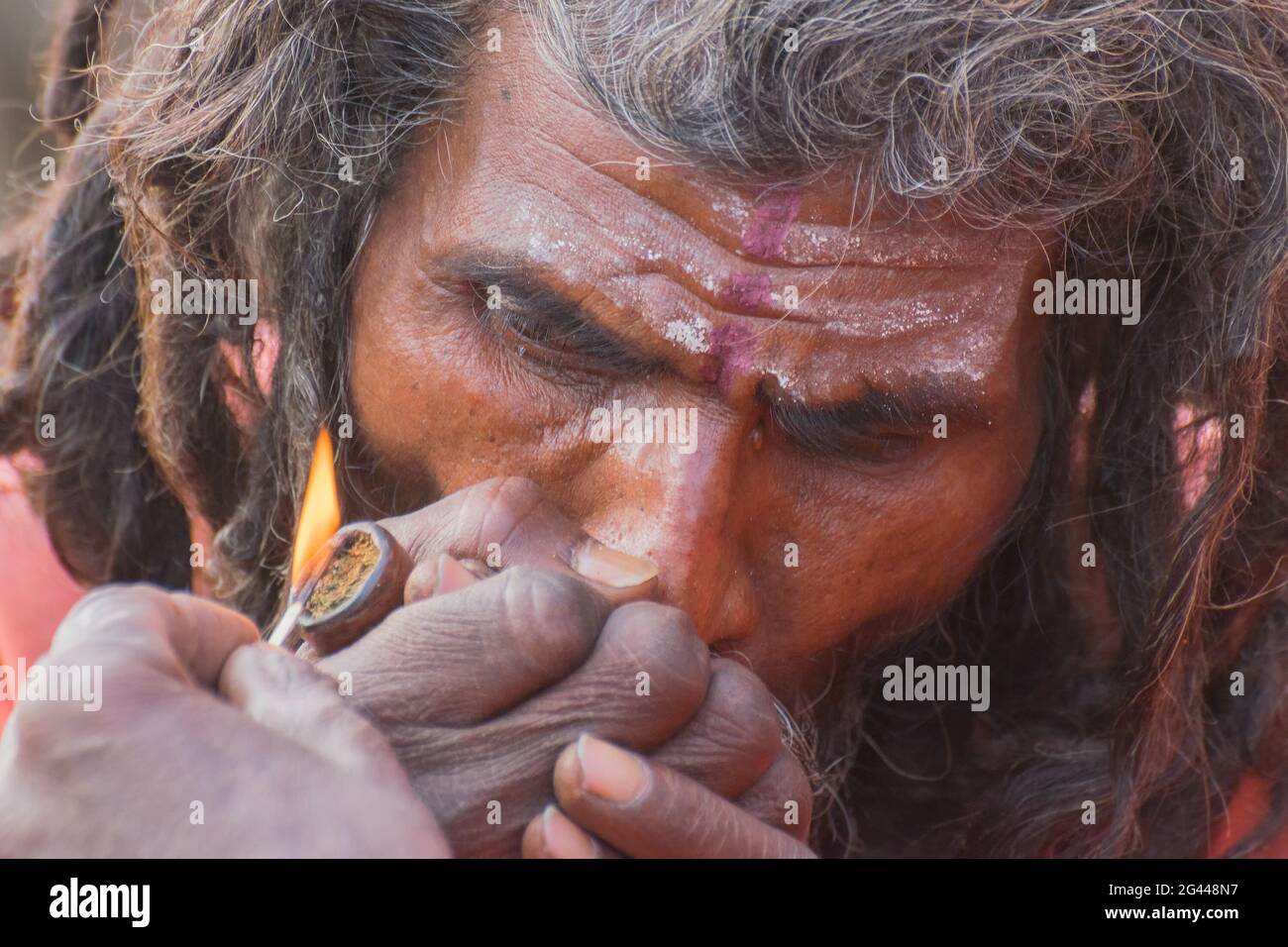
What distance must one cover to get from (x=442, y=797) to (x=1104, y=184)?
1554 mm

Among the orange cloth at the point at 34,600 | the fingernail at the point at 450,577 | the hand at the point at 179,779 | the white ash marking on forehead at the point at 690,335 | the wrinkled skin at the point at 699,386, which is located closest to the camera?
the hand at the point at 179,779

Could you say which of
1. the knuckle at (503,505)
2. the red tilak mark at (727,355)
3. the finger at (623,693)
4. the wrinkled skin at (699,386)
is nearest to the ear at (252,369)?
the wrinkled skin at (699,386)

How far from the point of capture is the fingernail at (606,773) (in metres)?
1.57

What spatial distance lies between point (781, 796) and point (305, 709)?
67 centimetres

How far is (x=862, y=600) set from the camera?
2473 millimetres

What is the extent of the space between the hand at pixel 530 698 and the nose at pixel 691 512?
38cm

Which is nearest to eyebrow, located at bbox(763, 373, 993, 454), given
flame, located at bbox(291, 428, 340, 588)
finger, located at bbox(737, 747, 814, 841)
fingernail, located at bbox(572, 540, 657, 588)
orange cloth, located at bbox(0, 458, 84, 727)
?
fingernail, located at bbox(572, 540, 657, 588)

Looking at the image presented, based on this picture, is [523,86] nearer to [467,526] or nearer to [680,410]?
[680,410]

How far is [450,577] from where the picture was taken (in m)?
1.70

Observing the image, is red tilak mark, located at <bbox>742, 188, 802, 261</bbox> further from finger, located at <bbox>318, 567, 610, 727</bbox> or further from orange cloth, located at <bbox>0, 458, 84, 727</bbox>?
orange cloth, located at <bbox>0, 458, 84, 727</bbox>

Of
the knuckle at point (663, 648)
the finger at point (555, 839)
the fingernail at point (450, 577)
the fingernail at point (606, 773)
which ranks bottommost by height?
the finger at point (555, 839)

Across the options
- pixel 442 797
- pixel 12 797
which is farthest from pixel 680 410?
pixel 12 797

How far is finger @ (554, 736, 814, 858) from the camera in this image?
1567 mm

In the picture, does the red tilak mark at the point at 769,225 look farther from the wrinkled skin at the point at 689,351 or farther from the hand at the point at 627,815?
the hand at the point at 627,815
